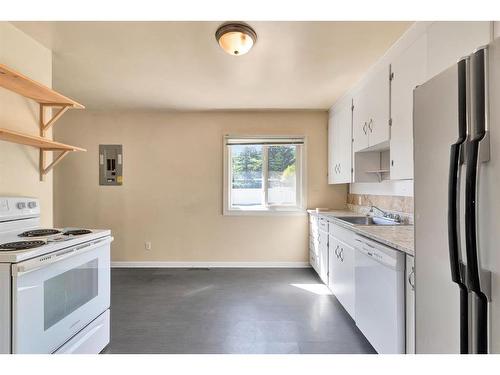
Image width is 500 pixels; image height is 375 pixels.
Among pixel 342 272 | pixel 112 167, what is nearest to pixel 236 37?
pixel 342 272

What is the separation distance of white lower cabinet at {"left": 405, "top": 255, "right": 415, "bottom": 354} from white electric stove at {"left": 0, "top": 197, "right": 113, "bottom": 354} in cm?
196

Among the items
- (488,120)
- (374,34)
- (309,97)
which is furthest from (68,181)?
(488,120)

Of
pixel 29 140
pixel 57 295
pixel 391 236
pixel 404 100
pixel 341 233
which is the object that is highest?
pixel 404 100

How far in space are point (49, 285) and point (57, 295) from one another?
96mm

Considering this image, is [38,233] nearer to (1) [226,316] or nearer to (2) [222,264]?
(1) [226,316]

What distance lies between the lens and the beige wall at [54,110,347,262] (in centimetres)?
403

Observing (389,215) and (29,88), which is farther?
(389,215)

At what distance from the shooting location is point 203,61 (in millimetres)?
2404

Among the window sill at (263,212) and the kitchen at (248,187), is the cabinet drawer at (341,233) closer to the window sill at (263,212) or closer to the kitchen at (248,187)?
the kitchen at (248,187)

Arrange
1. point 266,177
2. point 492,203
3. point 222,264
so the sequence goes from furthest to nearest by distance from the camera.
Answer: point 266,177
point 222,264
point 492,203

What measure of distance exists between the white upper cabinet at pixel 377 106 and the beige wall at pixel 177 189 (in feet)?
4.87

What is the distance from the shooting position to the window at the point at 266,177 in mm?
4121

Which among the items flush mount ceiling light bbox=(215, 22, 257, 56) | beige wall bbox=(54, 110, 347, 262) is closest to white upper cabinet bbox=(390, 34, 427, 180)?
flush mount ceiling light bbox=(215, 22, 257, 56)
